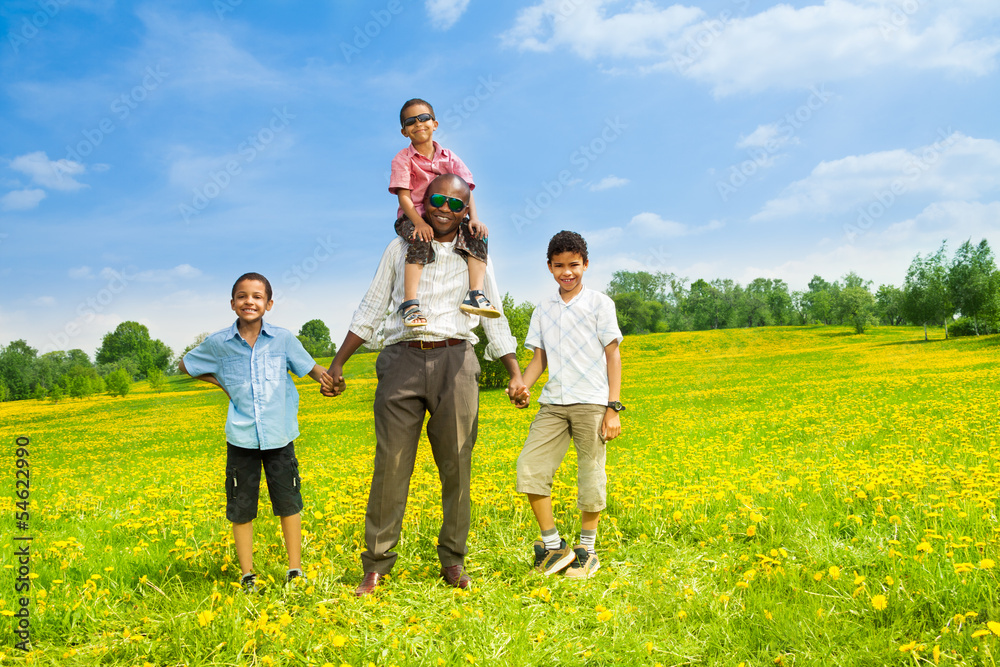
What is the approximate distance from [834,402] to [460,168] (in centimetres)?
1549

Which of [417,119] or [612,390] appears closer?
[417,119]

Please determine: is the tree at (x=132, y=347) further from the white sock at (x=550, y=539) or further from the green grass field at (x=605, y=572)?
the white sock at (x=550, y=539)

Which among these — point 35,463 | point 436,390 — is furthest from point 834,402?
point 35,463

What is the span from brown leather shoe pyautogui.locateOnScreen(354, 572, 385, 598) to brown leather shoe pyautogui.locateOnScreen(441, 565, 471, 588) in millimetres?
454

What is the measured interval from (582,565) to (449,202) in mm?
2787

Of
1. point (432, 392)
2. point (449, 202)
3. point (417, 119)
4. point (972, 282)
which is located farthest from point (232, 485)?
point (972, 282)

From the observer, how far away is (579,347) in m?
4.54

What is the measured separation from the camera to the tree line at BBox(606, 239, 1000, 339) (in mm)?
52375

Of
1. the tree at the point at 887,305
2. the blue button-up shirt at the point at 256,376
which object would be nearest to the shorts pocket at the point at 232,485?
the blue button-up shirt at the point at 256,376

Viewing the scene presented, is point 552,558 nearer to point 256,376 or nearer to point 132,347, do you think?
point 256,376

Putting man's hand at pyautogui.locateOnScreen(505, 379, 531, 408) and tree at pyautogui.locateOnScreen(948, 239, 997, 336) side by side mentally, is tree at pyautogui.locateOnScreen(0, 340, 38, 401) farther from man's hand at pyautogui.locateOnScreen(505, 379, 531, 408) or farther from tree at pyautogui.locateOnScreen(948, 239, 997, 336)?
tree at pyautogui.locateOnScreen(948, 239, 997, 336)

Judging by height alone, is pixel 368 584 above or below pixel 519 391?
below

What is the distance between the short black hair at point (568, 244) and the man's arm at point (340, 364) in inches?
62.0

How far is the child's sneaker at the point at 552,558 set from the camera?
4417mm
